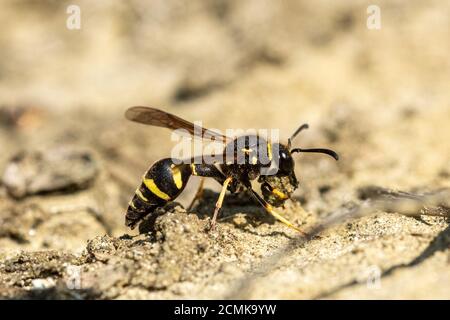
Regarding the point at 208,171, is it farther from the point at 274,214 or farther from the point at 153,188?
the point at 274,214

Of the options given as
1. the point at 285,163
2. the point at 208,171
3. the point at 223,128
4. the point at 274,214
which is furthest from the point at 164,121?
the point at 223,128

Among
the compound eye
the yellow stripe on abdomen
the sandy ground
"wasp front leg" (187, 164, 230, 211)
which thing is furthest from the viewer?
"wasp front leg" (187, 164, 230, 211)

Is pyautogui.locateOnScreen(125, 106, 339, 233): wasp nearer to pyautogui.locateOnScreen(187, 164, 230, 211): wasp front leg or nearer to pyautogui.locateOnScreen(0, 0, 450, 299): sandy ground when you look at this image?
pyautogui.locateOnScreen(187, 164, 230, 211): wasp front leg

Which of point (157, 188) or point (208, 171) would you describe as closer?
point (157, 188)

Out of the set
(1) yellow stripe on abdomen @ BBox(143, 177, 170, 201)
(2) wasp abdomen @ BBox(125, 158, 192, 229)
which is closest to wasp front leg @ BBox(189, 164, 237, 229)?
(2) wasp abdomen @ BBox(125, 158, 192, 229)

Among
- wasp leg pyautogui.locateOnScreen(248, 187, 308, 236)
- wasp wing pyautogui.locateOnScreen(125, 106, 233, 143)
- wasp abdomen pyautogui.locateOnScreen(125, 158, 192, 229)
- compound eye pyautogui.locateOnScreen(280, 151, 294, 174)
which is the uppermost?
wasp wing pyautogui.locateOnScreen(125, 106, 233, 143)

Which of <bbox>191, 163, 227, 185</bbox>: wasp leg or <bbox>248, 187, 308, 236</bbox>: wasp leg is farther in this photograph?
<bbox>191, 163, 227, 185</bbox>: wasp leg

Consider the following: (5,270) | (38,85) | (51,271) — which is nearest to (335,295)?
(51,271)
